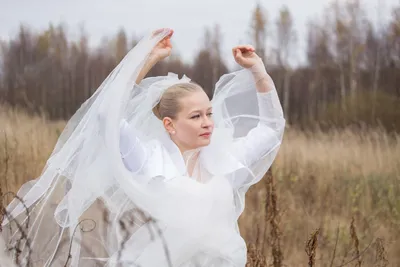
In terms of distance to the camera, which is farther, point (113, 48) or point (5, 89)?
point (113, 48)

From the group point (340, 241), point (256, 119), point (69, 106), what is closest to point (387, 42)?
point (69, 106)

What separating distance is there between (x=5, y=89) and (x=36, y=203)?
53.5 feet

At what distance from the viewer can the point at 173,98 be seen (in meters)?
2.21

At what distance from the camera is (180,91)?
7.22ft

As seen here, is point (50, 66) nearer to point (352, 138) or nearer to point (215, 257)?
point (352, 138)

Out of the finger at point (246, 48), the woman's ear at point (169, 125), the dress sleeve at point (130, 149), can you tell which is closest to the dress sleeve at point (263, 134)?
the finger at point (246, 48)

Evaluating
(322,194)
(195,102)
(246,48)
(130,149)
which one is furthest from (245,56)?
(322,194)

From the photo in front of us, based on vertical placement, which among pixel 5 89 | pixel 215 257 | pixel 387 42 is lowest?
pixel 5 89

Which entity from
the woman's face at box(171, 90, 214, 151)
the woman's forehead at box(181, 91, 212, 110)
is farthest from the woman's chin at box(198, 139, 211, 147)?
the woman's forehead at box(181, 91, 212, 110)

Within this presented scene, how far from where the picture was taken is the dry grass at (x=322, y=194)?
13.9 feet

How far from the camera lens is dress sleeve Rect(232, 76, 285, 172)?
2.30 metres

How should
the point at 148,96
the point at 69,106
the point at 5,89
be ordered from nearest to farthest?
the point at 148,96, the point at 5,89, the point at 69,106

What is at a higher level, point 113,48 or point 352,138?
point 352,138

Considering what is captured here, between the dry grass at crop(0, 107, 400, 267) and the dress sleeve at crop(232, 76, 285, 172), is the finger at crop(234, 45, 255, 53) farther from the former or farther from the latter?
the dry grass at crop(0, 107, 400, 267)
